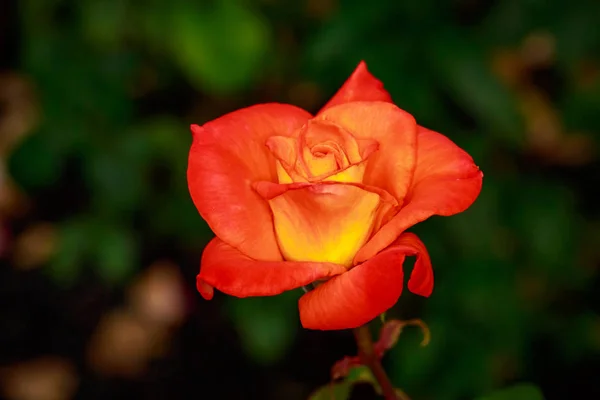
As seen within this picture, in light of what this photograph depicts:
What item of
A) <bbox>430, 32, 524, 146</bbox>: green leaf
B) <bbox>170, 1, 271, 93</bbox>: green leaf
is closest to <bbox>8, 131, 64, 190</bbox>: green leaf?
<bbox>170, 1, 271, 93</bbox>: green leaf

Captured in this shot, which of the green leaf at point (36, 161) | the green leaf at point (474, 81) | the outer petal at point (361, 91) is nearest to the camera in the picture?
the outer petal at point (361, 91)

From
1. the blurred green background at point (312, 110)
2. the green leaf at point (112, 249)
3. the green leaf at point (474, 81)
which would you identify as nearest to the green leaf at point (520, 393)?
the blurred green background at point (312, 110)

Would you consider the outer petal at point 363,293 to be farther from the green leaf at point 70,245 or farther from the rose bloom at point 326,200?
the green leaf at point 70,245

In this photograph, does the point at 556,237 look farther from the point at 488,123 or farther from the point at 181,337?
the point at 181,337

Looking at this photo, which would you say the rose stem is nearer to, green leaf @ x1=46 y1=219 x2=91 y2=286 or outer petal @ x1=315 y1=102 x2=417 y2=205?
outer petal @ x1=315 y1=102 x2=417 y2=205

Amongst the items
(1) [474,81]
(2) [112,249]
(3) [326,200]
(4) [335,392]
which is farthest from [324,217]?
(2) [112,249]

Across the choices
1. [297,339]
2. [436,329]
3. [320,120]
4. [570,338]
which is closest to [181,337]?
[297,339]
